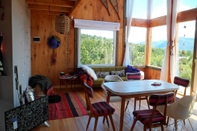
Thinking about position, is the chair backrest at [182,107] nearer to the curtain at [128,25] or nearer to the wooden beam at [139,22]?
the curtain at [128,25]

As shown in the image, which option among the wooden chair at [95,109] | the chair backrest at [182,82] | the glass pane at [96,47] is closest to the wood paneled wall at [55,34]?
the glass pane at [96,47]

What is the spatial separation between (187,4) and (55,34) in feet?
13.6

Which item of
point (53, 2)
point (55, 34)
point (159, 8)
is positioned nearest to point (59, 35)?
point (55, 34)

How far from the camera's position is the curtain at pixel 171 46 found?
495cm

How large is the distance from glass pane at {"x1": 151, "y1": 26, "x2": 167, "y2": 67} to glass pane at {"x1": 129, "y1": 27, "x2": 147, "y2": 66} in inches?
16.6

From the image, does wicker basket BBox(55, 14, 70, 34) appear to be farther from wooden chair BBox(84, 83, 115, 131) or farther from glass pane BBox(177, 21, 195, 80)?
glass pane BBox(177, 21, 195, 80)

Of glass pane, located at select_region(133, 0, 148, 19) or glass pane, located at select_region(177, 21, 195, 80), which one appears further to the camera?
glass pane, located at select_region(133, 0, 148, 19)

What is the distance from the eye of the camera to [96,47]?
5.82 metres

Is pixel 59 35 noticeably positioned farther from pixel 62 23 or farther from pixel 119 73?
pixel 119 73

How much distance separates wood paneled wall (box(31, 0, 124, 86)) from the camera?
5.05 meters

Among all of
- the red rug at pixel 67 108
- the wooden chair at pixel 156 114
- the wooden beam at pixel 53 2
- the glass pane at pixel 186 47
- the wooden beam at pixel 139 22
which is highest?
the wooden beam at pixel 139 22

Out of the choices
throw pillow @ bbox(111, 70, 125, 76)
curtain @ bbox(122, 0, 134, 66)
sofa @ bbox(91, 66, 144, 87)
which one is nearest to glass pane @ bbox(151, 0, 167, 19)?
curtain @ bbox(122, 0, 134, 66)

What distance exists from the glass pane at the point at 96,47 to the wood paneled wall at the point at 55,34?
0.39m

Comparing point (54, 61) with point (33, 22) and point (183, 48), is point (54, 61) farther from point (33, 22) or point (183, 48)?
point (183, 48)
